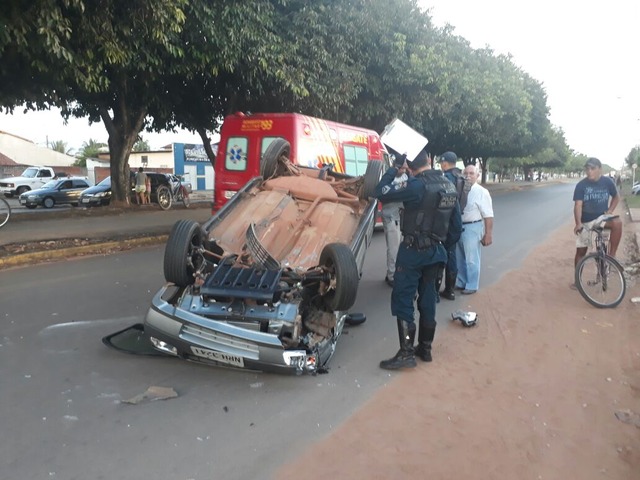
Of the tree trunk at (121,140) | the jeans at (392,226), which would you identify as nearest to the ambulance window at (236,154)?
the jeans at (392,226)

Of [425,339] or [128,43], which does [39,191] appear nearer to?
[128,43]

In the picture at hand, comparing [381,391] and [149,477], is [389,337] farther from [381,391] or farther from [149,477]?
[149,477]

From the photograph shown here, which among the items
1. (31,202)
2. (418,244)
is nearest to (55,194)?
(31,202)

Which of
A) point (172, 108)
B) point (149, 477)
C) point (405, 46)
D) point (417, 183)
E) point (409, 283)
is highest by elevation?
point (405, 46)

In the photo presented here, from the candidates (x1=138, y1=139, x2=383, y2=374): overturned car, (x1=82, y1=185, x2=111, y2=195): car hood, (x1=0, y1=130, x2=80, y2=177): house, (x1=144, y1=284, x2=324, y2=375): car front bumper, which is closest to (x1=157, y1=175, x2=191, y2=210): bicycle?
(x1=82, y1=185, x2=111, y2=195): car hood

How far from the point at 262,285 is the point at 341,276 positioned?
60 cm

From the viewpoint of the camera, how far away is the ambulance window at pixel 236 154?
34.7ft

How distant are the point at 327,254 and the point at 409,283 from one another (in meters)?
0.72

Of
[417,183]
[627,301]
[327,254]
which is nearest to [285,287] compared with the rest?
[327,254]

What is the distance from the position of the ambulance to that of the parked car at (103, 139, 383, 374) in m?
4.76

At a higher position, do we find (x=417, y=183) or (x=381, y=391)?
(x=417, y=183)

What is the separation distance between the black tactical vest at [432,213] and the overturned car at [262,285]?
22.9 inches

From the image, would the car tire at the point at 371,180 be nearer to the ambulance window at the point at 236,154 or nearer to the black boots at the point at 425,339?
the black boots at the point at 425,339

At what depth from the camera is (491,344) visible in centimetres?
516
